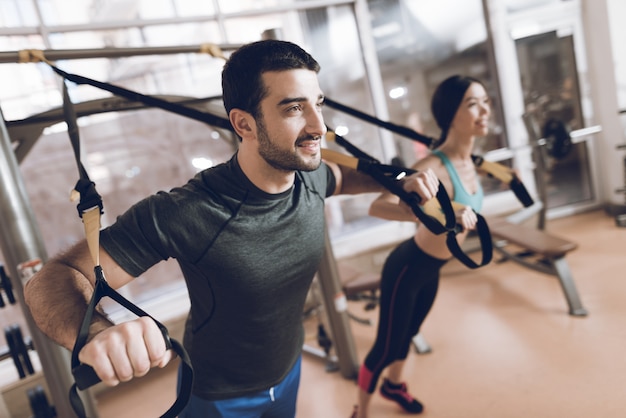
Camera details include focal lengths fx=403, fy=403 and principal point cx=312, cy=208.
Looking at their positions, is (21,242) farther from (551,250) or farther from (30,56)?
(551,250)

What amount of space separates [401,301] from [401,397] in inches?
23.8

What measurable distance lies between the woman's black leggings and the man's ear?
1070mm

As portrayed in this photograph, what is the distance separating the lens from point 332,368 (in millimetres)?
2594

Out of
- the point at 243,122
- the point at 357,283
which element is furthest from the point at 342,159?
the point at 357,283

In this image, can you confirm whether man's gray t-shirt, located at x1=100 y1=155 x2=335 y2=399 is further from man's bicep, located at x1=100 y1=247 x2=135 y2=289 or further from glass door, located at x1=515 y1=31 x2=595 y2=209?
glass door, located at x1=515 y1=31 x2=595 y2=209

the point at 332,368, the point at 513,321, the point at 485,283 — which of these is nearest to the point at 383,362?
the point at 332,368

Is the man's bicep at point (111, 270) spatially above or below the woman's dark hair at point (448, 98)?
below

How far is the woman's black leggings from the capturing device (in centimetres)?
177

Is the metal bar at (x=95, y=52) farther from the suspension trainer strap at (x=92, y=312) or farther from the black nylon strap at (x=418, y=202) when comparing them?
the black nylon strap at (x=418, y=202)

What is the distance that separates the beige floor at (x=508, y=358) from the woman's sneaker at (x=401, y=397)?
2.2 inches

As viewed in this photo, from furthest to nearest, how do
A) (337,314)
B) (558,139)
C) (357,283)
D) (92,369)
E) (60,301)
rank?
(558,139) < (357,283) < (337,314) < (60,301) < (92,369)

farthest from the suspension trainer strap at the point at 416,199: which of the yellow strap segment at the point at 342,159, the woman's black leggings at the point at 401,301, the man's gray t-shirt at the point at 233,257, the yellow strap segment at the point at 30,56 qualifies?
the yellow strap segment at the point at 30,56

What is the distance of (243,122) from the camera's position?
968 mm

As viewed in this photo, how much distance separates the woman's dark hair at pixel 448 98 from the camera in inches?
70.0
